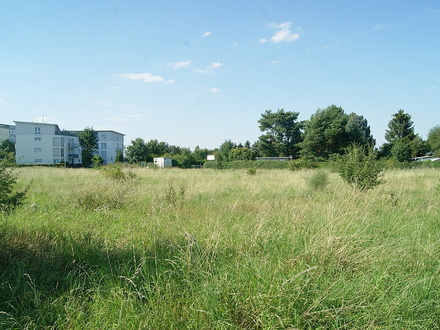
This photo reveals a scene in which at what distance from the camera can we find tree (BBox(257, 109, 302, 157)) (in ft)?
184

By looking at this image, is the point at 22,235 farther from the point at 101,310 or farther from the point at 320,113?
the point at 320,113

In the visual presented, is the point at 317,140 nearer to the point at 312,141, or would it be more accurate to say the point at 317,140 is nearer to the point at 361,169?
the point at 312,141

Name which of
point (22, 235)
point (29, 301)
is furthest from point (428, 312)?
point (22, 235)

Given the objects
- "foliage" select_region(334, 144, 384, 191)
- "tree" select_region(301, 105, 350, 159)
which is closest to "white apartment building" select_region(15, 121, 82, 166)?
"tree" select_region(301, 105, 350, 159)

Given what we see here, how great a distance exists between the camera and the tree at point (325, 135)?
45484 millimetres

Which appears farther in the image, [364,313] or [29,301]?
[29,301]

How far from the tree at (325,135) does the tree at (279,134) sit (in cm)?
772

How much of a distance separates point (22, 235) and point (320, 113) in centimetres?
4939

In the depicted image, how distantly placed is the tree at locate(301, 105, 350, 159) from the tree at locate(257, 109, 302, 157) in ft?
25.3

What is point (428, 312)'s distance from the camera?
2.19 metres

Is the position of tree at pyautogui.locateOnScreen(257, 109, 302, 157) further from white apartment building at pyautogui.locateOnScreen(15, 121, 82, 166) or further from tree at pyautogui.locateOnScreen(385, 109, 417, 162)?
white apartment building at pyautogui.locateOnScreen(15, 121, 82, 166)

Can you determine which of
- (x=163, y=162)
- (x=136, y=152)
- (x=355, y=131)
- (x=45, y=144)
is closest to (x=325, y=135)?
(x=355, y=131)

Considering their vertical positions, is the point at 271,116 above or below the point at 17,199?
above

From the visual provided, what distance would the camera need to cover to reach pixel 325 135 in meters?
45.3
